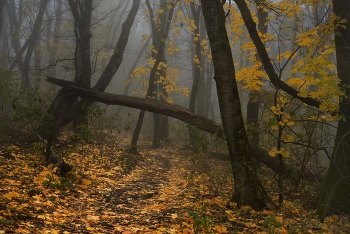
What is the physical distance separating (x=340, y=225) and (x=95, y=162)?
5.99m

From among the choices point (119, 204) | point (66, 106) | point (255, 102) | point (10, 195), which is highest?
point (255, 102)

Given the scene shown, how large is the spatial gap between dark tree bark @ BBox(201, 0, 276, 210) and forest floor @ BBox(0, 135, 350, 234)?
270mm

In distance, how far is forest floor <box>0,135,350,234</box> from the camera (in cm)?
395

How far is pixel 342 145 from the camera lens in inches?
219

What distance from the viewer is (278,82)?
557 cm

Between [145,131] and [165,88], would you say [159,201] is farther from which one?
[145,131]

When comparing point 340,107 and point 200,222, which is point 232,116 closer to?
point 200,222

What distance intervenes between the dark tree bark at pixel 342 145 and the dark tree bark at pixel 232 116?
47.6 inches

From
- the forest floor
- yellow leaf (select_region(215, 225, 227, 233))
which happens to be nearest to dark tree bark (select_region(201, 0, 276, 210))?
the forest floor

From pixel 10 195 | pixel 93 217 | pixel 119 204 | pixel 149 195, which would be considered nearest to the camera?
pixel 10 195

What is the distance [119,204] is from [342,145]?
420 centimetres

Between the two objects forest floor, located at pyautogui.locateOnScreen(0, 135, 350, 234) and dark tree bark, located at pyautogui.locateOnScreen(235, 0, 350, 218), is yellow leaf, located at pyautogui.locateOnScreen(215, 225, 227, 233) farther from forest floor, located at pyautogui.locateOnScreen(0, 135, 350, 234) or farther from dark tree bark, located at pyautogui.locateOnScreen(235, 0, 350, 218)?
dark tree bark, located at pyautogui.locateOnScreen(235, 0, 350, 218)

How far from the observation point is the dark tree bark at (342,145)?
207 inches

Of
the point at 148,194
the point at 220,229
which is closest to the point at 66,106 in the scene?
the point at 148,194
